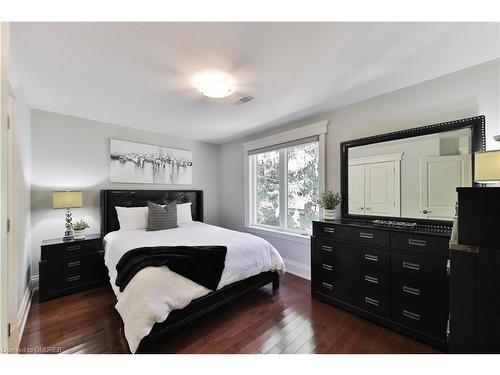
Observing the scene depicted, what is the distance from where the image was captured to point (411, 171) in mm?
2166

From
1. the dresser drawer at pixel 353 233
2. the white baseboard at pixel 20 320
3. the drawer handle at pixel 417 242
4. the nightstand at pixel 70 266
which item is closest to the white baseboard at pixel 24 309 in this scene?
the white baseboard at pixel 20 320

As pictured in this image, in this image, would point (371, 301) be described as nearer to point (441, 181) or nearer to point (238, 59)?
point (441, 181)

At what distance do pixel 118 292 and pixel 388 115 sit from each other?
3.29 m

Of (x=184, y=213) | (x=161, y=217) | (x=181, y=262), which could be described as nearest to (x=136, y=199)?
(x=161, y=217)

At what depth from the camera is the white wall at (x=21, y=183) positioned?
1.94m

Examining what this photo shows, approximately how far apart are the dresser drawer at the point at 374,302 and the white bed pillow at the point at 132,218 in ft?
9.77

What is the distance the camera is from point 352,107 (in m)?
2.66

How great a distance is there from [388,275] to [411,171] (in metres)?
1.08

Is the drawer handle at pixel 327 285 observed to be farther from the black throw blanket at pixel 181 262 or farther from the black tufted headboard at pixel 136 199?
the black tufted headboard at pixel 136 199

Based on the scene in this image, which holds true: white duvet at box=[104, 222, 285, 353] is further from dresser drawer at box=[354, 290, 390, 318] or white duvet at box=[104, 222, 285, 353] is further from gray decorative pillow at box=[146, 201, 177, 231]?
dresser drawer at box=[354, 290, 390, 318]

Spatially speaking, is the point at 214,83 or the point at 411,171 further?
the point at 411,171

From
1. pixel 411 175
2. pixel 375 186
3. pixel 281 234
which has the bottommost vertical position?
pixel 281 234
